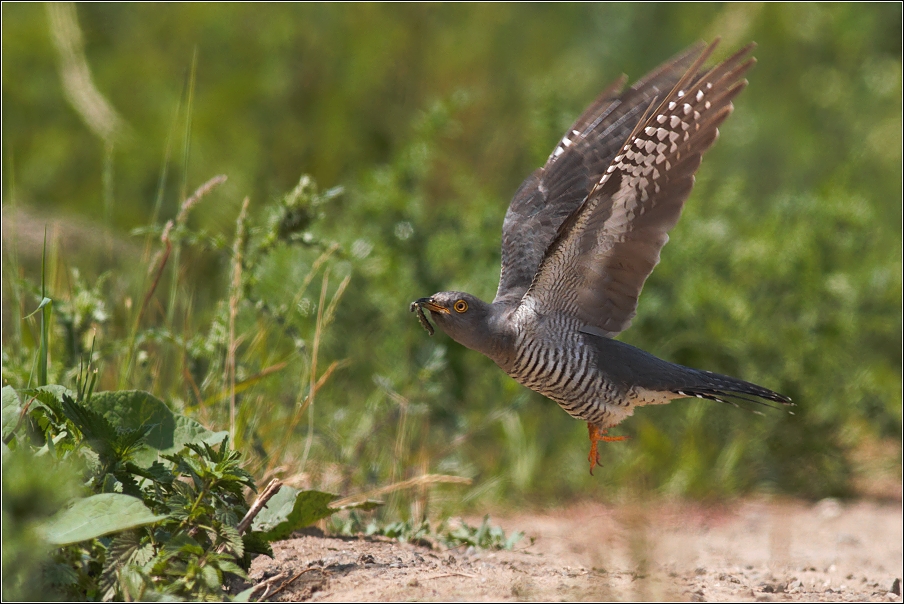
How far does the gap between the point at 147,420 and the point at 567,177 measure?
240 centimetres

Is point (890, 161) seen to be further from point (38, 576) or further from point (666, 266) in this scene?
point (38, 576)

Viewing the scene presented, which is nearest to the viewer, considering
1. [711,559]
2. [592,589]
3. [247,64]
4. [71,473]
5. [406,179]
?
[71,473]

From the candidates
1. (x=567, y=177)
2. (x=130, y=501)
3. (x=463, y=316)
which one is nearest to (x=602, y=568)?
(x=130, y=501)

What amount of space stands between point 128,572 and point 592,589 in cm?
118

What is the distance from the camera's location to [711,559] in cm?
397

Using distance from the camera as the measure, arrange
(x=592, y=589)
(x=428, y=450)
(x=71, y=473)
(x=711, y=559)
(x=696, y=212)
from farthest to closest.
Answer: (x=696, y=212) → (x=428, y=450) → (x=711, y=559) → (x=592, y=589) → (x=71, y=473)

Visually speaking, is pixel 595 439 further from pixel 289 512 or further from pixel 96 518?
pixel 96 518

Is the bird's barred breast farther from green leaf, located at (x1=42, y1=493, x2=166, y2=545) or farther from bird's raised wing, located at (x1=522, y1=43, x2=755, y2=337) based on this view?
green leaf, located at (x1=42, y1=493, x2=166, y2=545)

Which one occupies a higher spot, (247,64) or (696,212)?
(247,64)

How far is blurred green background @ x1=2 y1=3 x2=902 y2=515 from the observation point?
419 cm

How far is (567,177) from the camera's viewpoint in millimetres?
4391

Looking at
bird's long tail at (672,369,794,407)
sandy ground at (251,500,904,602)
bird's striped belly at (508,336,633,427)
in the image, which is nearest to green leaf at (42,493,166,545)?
sandy ground at (251,500,904,602)

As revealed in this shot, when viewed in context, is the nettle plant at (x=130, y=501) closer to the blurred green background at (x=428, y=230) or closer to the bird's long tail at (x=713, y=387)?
the blurred green background at (x=428, y=230)

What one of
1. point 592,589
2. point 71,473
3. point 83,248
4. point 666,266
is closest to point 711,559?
point 592,589
